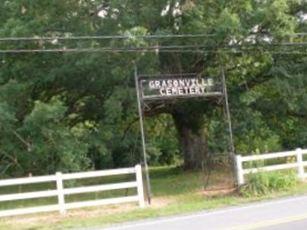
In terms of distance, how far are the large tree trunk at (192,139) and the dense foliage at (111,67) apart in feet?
4.99

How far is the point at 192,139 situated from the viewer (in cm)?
2780

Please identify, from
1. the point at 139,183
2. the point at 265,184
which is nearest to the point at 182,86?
the point at 139,183

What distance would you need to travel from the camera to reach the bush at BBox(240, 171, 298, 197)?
1816 centimetres

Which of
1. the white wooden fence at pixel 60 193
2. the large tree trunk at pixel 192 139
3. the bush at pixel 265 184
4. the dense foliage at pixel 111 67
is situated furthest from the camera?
the large tree trunk at pixel 192 139

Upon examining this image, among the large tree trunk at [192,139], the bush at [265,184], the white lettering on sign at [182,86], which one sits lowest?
the bush at [265,184]

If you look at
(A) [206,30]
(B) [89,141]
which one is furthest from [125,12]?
(B) [89,141]

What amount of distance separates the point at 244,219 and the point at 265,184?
553 centimetres

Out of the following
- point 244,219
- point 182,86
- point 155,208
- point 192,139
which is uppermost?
point 182,86

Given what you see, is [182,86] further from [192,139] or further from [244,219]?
[192,139]


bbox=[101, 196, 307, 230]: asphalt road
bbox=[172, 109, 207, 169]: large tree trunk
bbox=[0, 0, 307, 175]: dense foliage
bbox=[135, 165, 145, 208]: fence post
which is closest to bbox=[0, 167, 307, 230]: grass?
bbox=[135, 165, 145, 208]: fence post

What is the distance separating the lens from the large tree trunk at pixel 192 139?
2755 cm

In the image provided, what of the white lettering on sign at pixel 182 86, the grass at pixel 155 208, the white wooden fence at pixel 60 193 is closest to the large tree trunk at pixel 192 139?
the grass at pixel 155 208

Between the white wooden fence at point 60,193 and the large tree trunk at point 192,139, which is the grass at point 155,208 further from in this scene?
the large tree trunk at point 192,139

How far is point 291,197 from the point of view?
17156mm
